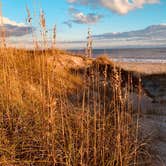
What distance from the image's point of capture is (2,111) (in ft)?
12.9

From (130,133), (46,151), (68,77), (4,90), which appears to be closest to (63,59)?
(68,77)

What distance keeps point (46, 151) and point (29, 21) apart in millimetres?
1202

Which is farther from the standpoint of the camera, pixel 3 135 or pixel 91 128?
pixel 91 128

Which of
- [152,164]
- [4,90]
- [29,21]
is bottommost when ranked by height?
[152,164]

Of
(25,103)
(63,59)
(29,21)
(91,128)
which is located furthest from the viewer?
(63,59)

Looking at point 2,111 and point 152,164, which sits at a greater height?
point 2,111

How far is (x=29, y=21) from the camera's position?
337cm

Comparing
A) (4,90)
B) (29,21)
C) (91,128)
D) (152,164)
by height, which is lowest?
(152,164)

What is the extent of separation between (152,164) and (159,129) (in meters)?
1.23

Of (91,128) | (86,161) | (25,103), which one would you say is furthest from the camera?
(25,103)

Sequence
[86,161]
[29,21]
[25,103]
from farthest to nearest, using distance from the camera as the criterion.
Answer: [25,103] < [29,21] < [86,161]

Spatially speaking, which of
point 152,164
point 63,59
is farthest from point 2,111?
point 63,59

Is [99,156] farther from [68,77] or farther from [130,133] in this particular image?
[68,77]

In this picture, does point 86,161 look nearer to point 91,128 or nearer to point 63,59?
point 91,128
